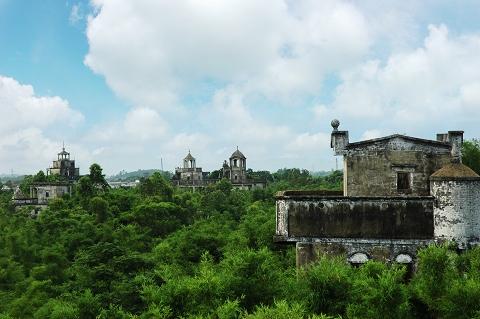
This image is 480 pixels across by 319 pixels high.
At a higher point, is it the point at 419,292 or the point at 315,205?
the point at 315,205

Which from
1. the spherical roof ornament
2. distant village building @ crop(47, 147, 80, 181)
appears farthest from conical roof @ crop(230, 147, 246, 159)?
the spherical roof ornament

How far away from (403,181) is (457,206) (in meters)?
2.39

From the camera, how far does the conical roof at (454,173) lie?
1711cm

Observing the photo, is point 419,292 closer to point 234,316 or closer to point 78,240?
point 234,316

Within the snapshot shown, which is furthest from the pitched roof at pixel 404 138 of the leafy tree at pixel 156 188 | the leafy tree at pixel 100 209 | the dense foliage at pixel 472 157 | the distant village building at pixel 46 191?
the distant village building at pixel 46 191

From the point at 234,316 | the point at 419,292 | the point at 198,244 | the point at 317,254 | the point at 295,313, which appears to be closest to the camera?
the point at 295,313

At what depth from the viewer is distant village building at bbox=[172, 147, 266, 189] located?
299 feet

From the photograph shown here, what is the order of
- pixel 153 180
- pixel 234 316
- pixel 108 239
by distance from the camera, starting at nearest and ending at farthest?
pixel 234 316 → pixel 108 239 → pixel 153 180

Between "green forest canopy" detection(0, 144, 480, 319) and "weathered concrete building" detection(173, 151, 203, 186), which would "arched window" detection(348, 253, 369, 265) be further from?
"weathered concrete building" detection(173, 151, 203, 186)

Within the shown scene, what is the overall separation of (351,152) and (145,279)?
34.4 feet

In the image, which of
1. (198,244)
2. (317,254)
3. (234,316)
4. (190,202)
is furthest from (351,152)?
(190,202)

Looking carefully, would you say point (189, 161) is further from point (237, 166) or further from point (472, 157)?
point (472, 157)

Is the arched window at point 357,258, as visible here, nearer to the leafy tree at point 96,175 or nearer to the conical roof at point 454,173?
the conical roof at point 454,173

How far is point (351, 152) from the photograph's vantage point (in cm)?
1927
